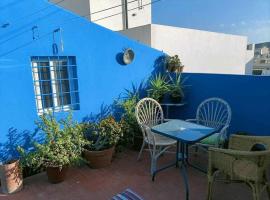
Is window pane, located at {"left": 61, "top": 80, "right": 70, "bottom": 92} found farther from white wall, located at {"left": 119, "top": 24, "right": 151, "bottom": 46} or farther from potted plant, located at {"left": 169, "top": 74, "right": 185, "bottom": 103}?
white wall, located at {"left": 119, "top": 24, "right": 151, "bottom": 46}

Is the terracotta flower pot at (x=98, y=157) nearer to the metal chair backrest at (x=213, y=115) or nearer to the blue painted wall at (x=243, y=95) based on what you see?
the metal chair backrest at (x=213, y=115)

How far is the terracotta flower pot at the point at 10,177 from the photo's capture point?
2.98 meters

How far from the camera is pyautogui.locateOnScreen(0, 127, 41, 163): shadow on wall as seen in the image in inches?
128

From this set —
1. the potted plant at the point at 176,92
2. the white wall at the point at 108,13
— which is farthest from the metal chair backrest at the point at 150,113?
the white wall at the point at 108,13

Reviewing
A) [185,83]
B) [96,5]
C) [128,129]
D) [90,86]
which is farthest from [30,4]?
[96,5]

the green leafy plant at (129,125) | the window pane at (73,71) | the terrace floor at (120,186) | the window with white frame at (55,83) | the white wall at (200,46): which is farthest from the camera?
the white wall at (200,46)

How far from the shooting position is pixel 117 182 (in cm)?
327

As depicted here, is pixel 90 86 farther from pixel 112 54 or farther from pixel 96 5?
pixel 96 5

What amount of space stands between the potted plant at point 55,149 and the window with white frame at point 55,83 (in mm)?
296

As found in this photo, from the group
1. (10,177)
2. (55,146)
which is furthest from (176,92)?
(10,177)

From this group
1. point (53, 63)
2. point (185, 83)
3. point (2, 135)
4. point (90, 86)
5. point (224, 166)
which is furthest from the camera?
point (185, 83)

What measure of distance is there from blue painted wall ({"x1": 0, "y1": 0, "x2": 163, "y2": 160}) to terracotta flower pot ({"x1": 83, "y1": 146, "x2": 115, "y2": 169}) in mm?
718

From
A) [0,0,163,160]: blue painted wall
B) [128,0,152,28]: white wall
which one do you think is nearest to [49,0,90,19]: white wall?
[128,0,152,28]: white wall

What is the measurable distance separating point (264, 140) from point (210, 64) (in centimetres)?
676
